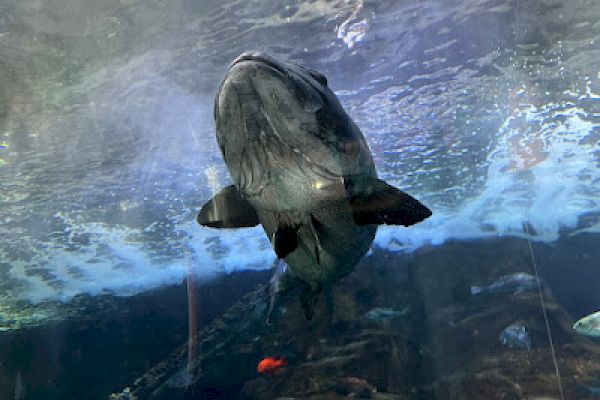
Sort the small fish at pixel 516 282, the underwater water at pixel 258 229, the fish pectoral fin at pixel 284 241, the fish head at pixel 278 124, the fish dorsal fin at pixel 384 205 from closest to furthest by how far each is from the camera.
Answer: the fish head at pixel 278 124
the fish pectoral fin at pixel 284 241
the fish dorsal fin at pixel 384 205
the underwater water at pixel 258 229
the small fish at pixel 516 282

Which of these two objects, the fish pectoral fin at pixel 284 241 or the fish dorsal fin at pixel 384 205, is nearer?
the fish pectoral fin at pixel 284 241

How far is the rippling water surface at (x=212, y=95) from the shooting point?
30.8ft

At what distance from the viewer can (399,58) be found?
36.4 ft

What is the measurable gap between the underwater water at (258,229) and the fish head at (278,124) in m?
7.18

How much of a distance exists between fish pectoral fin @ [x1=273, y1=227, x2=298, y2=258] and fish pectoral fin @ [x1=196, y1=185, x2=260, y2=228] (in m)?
0.80

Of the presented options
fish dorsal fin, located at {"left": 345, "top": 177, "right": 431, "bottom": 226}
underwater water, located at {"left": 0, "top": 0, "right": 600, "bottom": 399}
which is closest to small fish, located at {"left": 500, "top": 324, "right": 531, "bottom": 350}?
underwater water, located at {"left": 0, "top": 0, "right": 600, "bottom": 399}

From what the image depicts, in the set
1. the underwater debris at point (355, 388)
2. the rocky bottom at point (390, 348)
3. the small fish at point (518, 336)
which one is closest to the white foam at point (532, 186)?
the rocky bottom at point (390, 348)

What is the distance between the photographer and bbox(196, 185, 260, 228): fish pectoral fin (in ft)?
14.0

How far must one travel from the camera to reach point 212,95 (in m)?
11.8

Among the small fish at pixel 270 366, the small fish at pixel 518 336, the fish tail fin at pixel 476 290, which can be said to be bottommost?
the fish tail fin at pixel 476 290

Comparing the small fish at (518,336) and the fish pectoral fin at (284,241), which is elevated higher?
the fish pectoral fin at (284,241)

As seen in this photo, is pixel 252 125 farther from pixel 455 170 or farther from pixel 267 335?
pixel 455 170

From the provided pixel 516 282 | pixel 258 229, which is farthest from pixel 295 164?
pixel 258 229

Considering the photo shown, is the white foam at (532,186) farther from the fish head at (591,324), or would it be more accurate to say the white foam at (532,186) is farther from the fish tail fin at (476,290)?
the fish head at (591,324)
